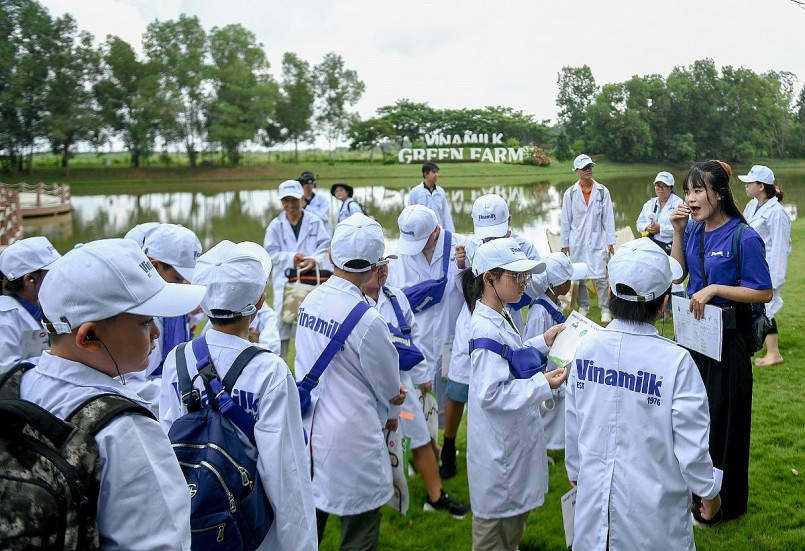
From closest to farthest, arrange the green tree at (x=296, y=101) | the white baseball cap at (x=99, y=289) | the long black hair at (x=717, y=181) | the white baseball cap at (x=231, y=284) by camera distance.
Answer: the white baseball cap at (x=99, y=289)
the white baseball cap at (x=231, y=284)
the long black hair at (x=717, y=181)
the green tree at (x=296, y=101)

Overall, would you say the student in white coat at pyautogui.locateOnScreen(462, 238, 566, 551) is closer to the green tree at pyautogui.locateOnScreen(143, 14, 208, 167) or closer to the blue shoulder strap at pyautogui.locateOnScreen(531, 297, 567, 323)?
the blue shoulder strap at pyautogui.locateOnScreen(531, 297, 567, 323)

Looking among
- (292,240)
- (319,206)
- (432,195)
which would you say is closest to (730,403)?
(292,240)

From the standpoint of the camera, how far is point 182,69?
2282 inches

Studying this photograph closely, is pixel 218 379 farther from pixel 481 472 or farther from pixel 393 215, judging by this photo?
pixel 393 215

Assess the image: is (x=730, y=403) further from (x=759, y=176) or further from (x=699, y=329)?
(x=759, y=176)

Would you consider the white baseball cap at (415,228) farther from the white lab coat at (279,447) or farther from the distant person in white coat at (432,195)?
the distant person in white coat at (432,195)

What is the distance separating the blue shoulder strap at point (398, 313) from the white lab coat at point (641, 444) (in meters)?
1.64

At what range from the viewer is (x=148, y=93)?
2169 inches

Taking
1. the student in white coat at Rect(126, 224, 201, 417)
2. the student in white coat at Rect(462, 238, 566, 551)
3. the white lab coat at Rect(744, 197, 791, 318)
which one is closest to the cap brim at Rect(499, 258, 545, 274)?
the student in white coat at Rect(462, 238, 566, 551)

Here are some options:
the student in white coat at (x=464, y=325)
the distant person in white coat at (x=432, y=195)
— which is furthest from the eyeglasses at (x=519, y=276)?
the distant person in white coat at (x=432, y=195)

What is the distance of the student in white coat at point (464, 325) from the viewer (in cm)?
441

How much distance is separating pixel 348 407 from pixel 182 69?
200 ft

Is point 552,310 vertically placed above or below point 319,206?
below

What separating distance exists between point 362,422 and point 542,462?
0.96 metres
